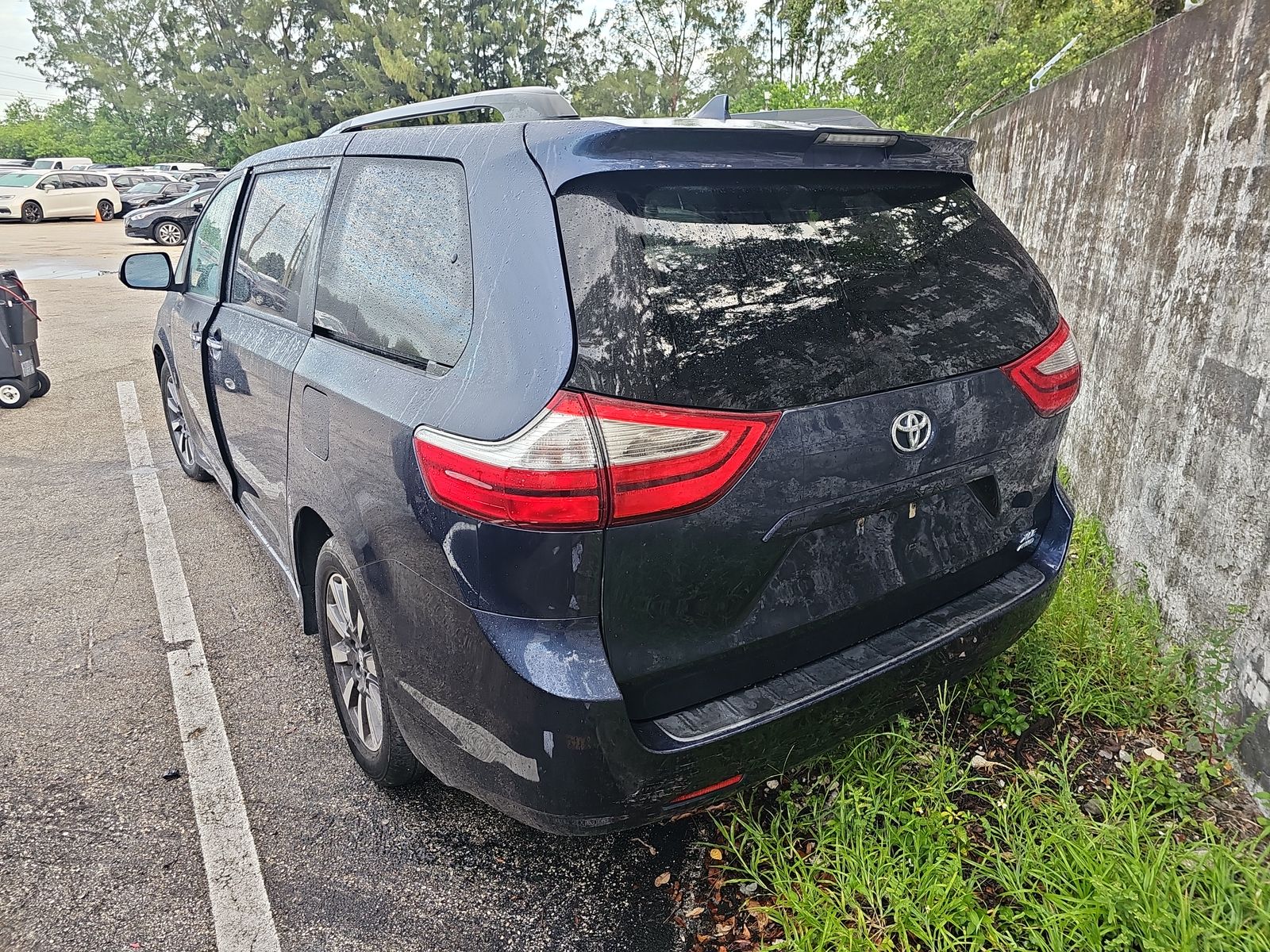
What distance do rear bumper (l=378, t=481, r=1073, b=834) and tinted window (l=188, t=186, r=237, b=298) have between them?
237 cm

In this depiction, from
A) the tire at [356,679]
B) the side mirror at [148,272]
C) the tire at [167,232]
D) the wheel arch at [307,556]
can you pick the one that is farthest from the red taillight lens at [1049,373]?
the tire at [167,232]

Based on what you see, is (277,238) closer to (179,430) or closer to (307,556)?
(307,556)

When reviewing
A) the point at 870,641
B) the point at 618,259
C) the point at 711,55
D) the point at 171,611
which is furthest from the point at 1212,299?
the point at 711,55

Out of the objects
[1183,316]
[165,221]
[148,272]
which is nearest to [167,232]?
[165,221]

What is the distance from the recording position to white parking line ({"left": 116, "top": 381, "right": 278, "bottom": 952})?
2125 mm

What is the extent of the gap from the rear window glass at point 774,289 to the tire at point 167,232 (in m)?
23.7

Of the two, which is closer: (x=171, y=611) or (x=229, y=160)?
(x=171, y=611)

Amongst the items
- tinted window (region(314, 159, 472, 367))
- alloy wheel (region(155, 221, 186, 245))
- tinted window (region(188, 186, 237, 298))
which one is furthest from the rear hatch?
alloy wheel (region(155, 221, 186, 245))

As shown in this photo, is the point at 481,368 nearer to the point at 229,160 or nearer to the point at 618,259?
the point at 618,259

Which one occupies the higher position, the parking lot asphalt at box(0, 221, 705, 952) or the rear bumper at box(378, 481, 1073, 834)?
the rear bumper at box(378, 481, 1073, 834)

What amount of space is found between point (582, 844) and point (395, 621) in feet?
2.85

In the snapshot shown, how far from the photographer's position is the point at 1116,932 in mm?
1831

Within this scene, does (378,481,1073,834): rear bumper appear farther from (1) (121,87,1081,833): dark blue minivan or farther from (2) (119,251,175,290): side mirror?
(2) (119,251,175,290): side mirror

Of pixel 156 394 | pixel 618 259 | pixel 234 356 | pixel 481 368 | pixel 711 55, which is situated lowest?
pixel 156 394
